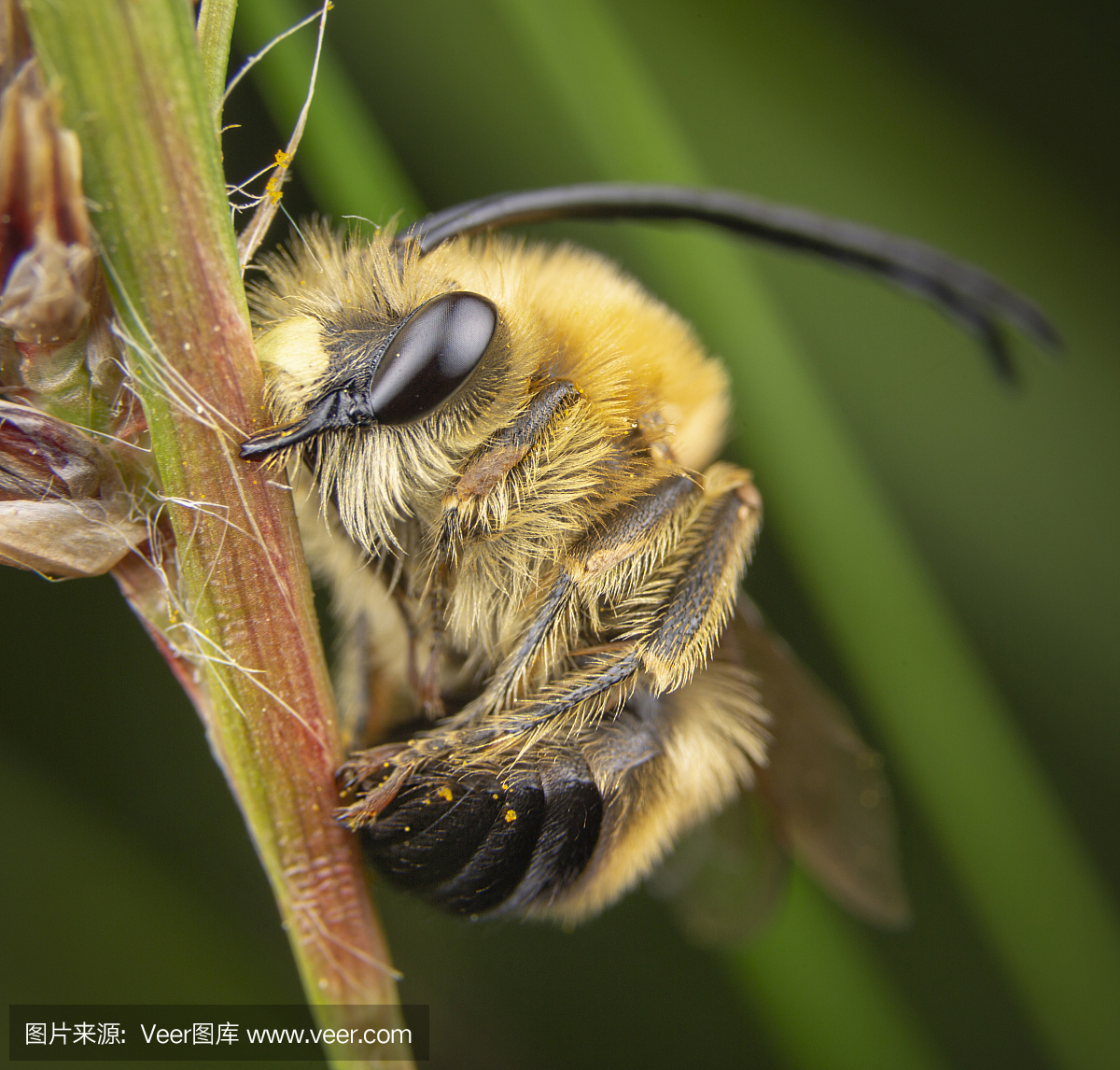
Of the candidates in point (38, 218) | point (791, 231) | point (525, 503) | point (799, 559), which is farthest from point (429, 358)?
point (799, 559)

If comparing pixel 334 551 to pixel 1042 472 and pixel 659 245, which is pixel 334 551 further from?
pixel 1042 472

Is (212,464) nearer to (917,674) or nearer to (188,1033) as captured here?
(188,1033)

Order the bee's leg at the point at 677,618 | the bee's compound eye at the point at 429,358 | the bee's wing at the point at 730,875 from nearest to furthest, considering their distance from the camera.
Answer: the bee's compound eye at the point at 429,358 → the bee's leg at the point at 677,618 → the bee's wing at the point at 730,875

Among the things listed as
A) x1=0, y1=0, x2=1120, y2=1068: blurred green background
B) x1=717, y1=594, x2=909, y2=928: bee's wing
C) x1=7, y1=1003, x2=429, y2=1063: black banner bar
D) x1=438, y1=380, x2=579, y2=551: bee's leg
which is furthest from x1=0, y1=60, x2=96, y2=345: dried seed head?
x1=717, y1=594, x2=909, y2=928: bee's wing

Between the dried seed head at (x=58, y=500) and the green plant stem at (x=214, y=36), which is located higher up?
the green plant stem at (x=214, y=36)

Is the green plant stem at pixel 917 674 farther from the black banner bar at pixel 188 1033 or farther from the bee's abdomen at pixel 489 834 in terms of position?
the black banner bar at pixel 188 1033

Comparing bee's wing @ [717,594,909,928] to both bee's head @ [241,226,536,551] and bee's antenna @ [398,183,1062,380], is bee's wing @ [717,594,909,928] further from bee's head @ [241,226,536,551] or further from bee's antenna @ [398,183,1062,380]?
bee's head @ [241,226,536,551]

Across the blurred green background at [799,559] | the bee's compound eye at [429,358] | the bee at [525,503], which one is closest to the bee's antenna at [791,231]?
the bee at [525,503]
